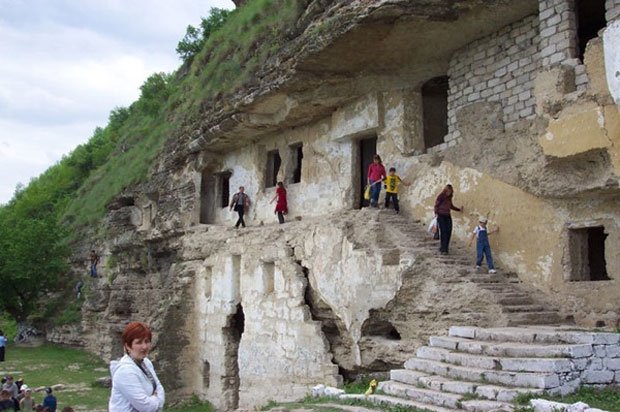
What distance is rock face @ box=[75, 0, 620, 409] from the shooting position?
30.1 ft

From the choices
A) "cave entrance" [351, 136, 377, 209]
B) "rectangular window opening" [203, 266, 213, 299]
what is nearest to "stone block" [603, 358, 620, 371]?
"cave entrance" [351, 136, 377, 209]

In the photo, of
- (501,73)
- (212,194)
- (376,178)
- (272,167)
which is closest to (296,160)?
(272,167)

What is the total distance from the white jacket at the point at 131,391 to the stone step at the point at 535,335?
468 centimetres

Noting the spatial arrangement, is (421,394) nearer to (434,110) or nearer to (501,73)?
(501,73)

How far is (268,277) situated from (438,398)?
283 inches

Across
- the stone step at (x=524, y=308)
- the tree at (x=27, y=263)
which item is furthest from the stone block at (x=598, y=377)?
the tree at (x=27, y=263)

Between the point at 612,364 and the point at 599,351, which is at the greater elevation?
the point at 599,351

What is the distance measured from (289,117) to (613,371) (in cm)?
960

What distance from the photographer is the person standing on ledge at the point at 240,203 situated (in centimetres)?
1680

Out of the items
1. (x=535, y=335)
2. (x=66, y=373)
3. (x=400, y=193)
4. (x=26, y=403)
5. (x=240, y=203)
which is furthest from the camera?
(x=66, y=373)

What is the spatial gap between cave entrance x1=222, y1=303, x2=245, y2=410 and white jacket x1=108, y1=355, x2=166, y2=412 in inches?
418

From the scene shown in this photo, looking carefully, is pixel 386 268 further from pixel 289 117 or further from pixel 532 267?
pixel 289 117

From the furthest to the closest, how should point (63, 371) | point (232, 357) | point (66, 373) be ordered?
point (63, 371) < point (66, 373) < point (232, 357)

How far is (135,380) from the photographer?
13.9 ft
